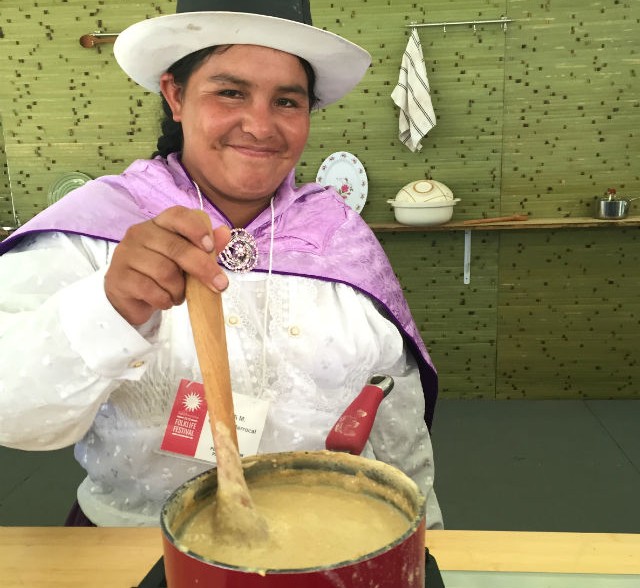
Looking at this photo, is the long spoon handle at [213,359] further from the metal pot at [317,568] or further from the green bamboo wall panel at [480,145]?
the green bamboo wall panel at [480,145]

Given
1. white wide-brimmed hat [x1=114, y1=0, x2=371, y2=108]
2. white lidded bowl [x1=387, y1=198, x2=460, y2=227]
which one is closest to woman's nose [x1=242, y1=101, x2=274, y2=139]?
white wide-brimmed hat [x1=114, y1=0, x2=371, y2=108]

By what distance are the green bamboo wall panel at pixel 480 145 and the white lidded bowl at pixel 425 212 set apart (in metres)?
0.26

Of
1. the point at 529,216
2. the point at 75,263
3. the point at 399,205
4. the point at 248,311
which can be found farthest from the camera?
the point at 529,216

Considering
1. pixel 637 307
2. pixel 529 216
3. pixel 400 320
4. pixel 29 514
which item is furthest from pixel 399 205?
pixel 29 514

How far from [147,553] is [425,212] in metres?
2.71

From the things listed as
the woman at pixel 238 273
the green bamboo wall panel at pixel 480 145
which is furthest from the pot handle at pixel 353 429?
the green bamboo wall panel at pixel 480 145

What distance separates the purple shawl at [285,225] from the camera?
1.22 meters

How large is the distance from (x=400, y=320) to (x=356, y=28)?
Result: 2522 millimetres

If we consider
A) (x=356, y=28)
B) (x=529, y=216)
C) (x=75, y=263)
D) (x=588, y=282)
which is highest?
(x=356, y=28)

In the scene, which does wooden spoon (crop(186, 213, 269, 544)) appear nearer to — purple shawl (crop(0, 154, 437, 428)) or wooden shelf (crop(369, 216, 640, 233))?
purple shawl (crop(0, 154, 437, 428))

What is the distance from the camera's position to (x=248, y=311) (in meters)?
1.27

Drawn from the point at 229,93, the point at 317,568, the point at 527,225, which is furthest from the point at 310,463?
the point at 527,225

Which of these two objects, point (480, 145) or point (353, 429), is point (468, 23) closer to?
point (480, 145)

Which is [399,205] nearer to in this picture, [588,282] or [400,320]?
[588,282]
